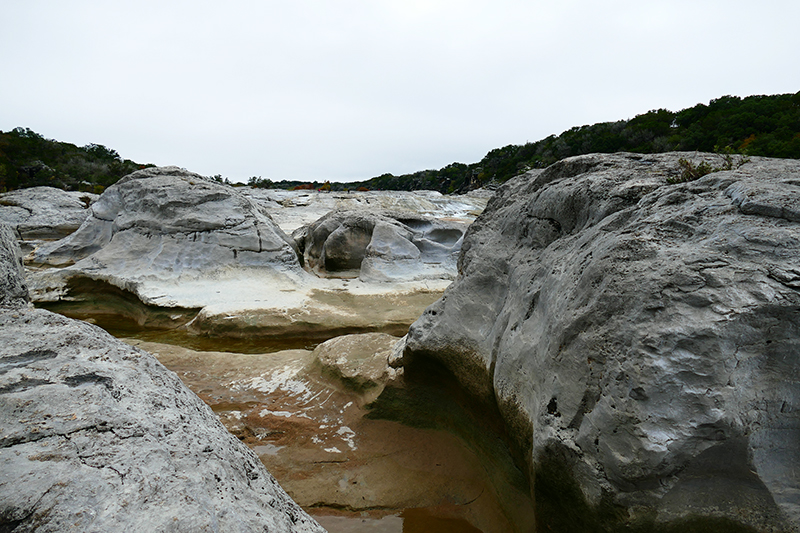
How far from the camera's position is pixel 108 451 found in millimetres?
1338

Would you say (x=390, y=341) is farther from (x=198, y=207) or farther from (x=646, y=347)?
(x=198, y=207)

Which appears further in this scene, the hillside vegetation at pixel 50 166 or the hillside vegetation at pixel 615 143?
the hillside vegetation at pixel 50 166

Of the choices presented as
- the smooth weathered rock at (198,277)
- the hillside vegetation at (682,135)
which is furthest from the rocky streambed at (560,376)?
the hillside vegetation at (682,135)

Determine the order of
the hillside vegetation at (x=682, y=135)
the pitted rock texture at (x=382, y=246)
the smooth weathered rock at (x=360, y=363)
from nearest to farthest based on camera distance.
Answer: the smooth weathered rock at (x=360, y=363), the pitted rock texture at (x=382, y=246), the hillside vegetation at (x=682, y=135)

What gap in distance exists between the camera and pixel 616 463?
4.78 feet

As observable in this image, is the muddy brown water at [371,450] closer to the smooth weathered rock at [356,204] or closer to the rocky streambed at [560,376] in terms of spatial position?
the rocky streambed at [560,376]

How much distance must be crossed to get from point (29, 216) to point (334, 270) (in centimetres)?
1015

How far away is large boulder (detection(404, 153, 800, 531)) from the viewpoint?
136cm

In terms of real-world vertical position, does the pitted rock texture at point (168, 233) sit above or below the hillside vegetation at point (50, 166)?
below

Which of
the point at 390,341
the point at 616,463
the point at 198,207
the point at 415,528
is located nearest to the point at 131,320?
the point at 198,207

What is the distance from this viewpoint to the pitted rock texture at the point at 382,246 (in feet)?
32.4

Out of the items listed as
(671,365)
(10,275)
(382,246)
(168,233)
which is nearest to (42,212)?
(168,233)

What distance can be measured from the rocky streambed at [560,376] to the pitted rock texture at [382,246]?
A: 3825 millimetres

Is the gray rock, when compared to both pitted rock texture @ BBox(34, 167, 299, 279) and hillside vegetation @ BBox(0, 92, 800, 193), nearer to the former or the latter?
pitted rock texture @ BBox(34, 167, 299, 279)
